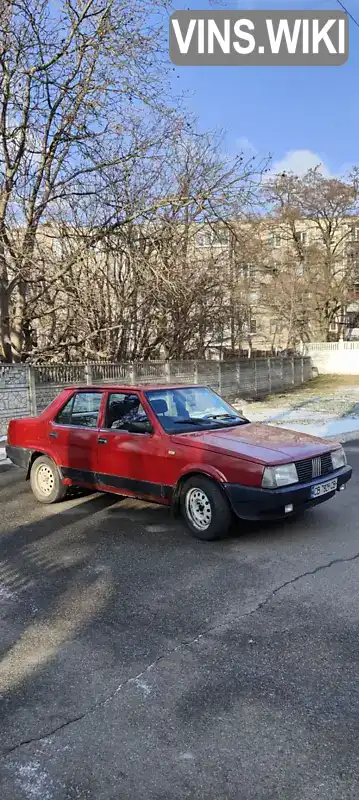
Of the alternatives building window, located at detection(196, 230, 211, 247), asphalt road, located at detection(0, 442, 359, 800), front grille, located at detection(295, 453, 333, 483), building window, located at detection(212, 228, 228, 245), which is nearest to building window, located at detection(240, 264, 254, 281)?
building window, located at detection(196, 230, 211, 247)

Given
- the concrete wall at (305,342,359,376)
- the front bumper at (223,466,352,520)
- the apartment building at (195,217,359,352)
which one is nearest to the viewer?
the front bumper at (223,466,352,520)

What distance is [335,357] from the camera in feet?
144

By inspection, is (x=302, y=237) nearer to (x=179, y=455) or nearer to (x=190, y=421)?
(x=190, y=421)

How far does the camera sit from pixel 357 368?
141 ft

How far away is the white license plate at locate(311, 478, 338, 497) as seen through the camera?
530 cm

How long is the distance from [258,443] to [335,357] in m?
40.1

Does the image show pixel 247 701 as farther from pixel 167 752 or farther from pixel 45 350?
pixel 45 350

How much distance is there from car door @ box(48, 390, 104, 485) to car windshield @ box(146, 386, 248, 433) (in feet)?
2.65

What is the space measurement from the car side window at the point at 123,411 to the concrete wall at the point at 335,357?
38.2 meters

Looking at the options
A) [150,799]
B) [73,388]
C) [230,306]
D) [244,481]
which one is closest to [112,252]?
[230,306]

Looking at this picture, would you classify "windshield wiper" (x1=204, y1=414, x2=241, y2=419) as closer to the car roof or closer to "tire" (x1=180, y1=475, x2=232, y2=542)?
the car roof

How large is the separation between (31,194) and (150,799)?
1449 centimetres

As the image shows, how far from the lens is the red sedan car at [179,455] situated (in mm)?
5055

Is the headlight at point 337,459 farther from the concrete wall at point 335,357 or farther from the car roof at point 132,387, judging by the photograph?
the concrete wall at point 335,357
